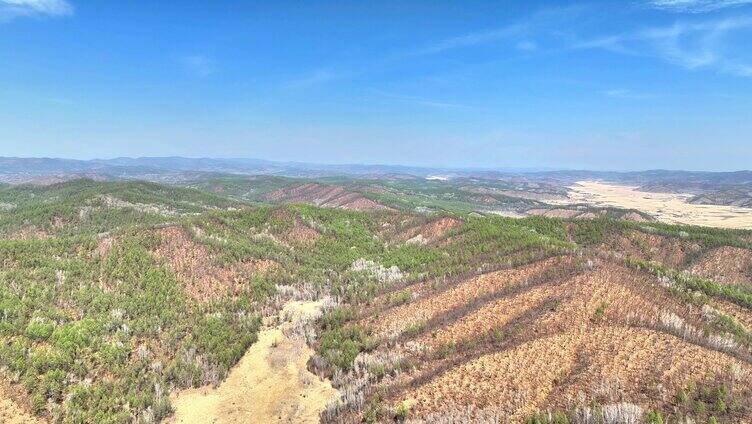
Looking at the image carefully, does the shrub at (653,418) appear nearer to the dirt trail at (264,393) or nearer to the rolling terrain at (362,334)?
the rolling terrain at (362,334)

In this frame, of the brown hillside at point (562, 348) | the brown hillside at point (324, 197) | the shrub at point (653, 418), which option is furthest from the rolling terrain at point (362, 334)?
the brown hillside at point (324, 197)

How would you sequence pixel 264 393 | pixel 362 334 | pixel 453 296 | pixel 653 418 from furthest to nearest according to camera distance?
pixel 453 296 → pixel 362 334 → pixel 264 393 → pixel 653 418

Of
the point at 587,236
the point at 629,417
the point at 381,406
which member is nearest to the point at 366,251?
the point at 587,236

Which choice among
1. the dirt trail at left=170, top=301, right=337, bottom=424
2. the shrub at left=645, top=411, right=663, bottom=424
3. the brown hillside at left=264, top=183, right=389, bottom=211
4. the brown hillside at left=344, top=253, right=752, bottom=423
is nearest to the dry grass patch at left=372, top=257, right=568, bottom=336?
the brown hillside at left=344, top=253, right=752, bottom=423

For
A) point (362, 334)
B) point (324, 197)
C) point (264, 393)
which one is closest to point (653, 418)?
point (362, 334)

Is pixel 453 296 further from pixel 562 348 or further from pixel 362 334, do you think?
pixel 562 348

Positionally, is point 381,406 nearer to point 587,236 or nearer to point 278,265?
point 278,265
